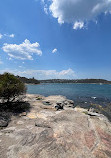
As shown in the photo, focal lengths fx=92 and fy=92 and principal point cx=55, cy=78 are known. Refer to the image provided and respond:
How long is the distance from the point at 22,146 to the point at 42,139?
1.25 m

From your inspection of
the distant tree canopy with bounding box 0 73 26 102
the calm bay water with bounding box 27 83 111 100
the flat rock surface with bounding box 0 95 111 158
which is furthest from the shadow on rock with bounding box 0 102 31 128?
the calm bay water with bounding box 27 83 111 100

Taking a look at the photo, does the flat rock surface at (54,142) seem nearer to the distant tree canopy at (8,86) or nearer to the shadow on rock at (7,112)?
the shadow on rock at (7,112)

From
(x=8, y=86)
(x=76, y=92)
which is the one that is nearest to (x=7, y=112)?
(x=8, y=86)

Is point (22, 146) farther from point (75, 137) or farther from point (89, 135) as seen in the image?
point (89, 135)

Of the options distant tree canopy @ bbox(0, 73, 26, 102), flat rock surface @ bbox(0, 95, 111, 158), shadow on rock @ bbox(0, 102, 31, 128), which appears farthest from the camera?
distant tree canopy @ bbox(0, 73, 26, 102)

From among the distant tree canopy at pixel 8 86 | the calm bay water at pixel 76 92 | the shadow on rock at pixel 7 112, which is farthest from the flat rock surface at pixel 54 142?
the calm bay water at pixel 76 92

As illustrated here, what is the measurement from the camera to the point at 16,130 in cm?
698

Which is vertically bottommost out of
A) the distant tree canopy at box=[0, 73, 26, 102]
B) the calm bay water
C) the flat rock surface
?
the calm bay water

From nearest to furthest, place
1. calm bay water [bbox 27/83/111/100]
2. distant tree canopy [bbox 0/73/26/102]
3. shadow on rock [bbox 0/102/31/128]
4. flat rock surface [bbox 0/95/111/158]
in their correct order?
flat rock surface [bbox 0/95/111/158] < shadow on rock [bbox 0/102/31/128] < distant tree canopy [bbox 0/73/26/102] < calm bay water [bbox 27/83/111/100]

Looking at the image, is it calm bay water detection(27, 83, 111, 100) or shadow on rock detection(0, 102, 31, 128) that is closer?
shadow on rock detection(0, 102, 31, 128)

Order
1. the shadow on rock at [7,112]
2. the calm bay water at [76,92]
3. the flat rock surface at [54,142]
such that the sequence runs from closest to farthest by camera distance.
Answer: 1. the flat rock surface at [54,142]
2. the shadow on rock at [7,112]
3. the calm bay water at [76,92]

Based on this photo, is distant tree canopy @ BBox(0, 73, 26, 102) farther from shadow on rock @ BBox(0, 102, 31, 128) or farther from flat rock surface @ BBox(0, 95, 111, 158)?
flat rock surface @ BBox(0, 95, 111, 158)

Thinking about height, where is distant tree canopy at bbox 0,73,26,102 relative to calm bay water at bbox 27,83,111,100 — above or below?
above

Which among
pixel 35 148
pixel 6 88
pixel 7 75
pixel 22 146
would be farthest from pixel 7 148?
pixel 7 75
